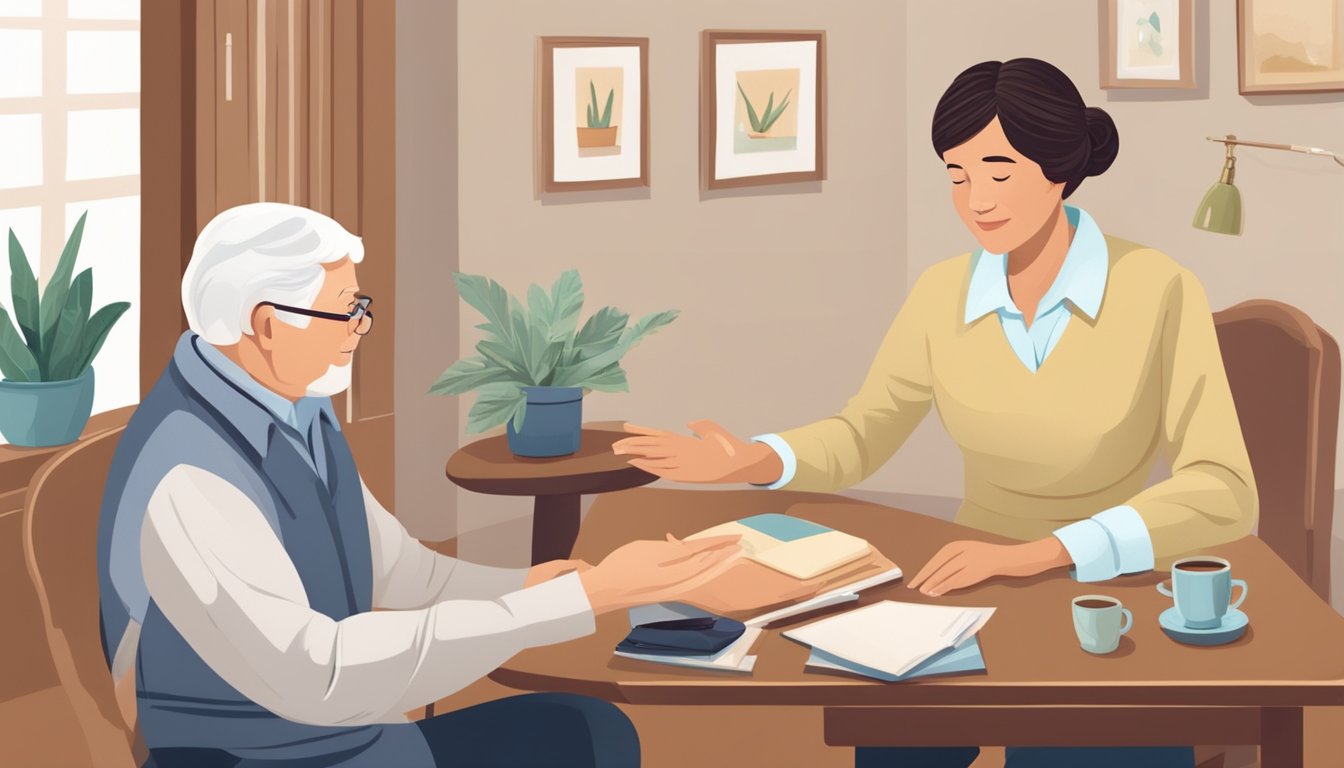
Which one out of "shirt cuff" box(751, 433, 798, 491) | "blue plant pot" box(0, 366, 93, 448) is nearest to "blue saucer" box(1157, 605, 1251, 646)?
"shirt cuff" box(751, 433, 798, 491)

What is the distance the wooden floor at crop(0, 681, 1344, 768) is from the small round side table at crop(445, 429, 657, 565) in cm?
45

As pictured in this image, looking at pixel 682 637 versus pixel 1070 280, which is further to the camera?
pixel 1070 280

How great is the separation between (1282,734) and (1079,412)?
2.61 feet

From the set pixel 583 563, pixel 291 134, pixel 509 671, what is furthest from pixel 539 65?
pixel 509 671

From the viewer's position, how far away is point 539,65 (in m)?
4.18

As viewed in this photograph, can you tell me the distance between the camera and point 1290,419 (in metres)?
2.67

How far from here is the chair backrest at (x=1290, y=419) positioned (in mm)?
2615

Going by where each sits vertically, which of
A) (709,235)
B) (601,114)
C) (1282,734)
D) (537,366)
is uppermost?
(601,114)

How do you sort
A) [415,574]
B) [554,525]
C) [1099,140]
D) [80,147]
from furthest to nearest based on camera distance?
[80,147] → [554,525] → [1099,140] → [415,574]

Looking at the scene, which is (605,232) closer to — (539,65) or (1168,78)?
(539,65)

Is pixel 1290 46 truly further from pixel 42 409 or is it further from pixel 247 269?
pixel 42 409

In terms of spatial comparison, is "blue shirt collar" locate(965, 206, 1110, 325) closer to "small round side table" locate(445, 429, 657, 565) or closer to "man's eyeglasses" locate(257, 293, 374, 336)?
"small round side table" locate(445, 429, 657, 565)

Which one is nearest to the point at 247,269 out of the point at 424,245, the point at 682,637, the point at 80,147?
the point at 682,637

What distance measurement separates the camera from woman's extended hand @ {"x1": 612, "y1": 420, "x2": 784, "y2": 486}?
2486 millimetres
